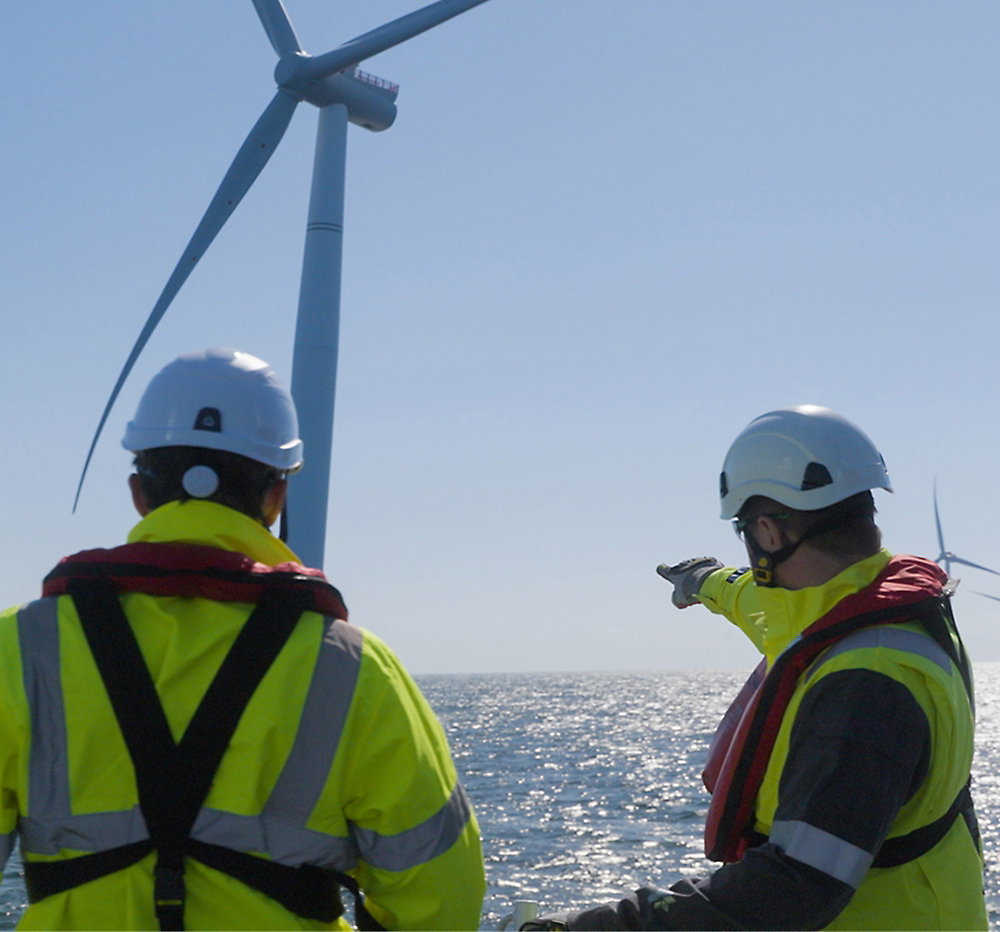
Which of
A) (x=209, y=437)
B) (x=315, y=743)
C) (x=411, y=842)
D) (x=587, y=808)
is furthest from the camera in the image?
(x=587, y=808)

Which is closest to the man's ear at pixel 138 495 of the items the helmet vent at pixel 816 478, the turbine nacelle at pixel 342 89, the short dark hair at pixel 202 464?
the short dark hair at pixel 202 464

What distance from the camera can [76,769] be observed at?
9.86 ft

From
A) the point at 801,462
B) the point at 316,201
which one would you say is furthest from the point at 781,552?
the point at 316,201

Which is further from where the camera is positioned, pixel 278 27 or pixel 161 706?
pixel 278 27

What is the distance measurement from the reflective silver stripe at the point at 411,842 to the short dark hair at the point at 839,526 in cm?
200

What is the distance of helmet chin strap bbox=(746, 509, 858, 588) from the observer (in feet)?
14.5

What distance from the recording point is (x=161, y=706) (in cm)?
300

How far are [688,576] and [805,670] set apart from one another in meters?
2.61

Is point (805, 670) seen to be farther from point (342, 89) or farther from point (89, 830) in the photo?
point (342, 89)

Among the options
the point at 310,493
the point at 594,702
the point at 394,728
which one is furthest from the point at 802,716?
the point at 594,702

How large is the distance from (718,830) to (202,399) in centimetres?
272

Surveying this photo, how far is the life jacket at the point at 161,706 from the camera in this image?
2.99m

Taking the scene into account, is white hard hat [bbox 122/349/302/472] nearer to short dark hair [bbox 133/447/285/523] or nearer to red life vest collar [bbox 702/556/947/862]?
short dark hair [bbox 133/447/285/523]

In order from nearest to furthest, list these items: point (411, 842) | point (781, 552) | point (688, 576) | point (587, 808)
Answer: point (411, 842) → point (781, 552) → point (688, 576) → point (587, 808)
